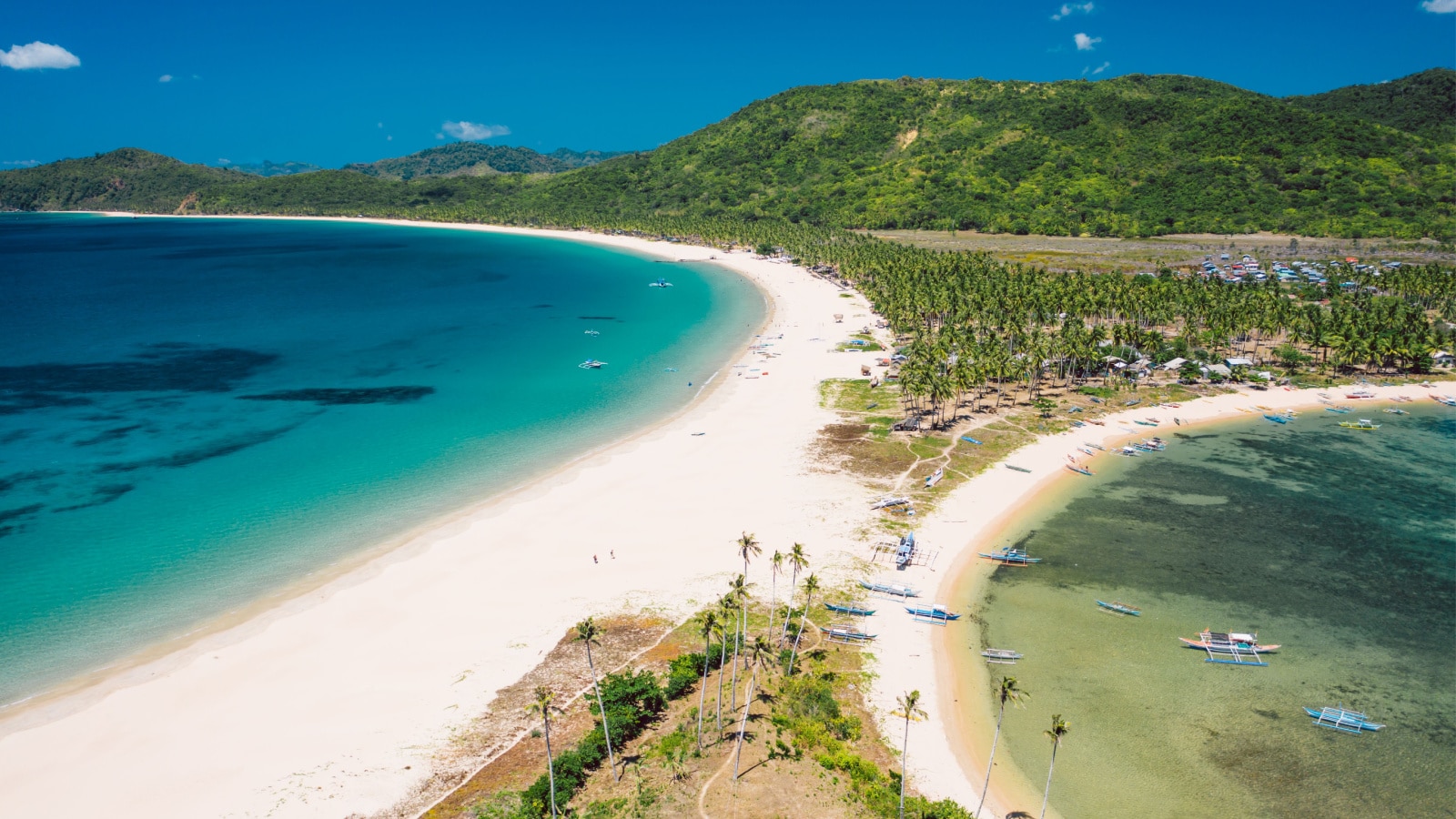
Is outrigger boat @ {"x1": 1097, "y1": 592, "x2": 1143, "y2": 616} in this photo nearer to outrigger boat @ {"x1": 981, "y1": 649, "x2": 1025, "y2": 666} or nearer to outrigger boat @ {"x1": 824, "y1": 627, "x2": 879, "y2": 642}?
outrigger boat @ {"x1": 981, "y1": 649, "x2": 1025, "y2": 666}

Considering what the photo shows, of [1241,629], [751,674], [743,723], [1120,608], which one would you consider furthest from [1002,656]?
[743,723]

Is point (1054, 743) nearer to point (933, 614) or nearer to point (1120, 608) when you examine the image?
point (933, 614)

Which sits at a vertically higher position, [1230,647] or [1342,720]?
[1230,647]

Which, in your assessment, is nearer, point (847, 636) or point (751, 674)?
point (751, 674)

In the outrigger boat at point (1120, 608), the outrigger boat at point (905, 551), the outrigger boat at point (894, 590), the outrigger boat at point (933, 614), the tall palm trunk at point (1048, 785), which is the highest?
the outrigger boat at point (905, 551)

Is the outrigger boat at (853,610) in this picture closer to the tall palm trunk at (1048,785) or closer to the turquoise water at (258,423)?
the tall palm trunk at (1048,785)

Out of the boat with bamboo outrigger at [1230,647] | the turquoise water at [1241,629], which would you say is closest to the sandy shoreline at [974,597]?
the turquoise water at [1241,629]

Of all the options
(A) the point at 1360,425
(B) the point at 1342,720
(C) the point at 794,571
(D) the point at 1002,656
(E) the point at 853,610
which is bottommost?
(B) the point at 1342,720

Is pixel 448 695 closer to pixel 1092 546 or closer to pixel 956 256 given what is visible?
pixel 1092 546
